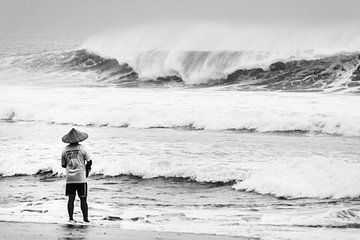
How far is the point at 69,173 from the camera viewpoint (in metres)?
9.70

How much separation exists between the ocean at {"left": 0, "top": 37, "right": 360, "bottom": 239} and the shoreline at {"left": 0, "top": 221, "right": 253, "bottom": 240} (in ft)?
1.11

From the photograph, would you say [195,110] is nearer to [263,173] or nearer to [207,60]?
[263,173]

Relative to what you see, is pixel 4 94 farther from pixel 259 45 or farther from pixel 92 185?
pixel 92 185

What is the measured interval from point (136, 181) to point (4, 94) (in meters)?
16.6

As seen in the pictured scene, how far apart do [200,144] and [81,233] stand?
905 cm

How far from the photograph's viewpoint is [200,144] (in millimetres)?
17344

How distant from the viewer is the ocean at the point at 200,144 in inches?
403

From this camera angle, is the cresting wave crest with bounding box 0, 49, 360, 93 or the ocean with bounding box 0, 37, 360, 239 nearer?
the ocean with bounding box 0, 37, 360, 239

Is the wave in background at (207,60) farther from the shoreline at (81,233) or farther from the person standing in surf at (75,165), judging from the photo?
the shoreline at (81,233)

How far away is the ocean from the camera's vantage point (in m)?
10.2

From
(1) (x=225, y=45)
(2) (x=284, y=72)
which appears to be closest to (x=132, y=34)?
(1) (x=225, y=45)

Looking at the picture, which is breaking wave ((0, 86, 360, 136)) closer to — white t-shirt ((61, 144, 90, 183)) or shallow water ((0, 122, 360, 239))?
shallow water ((0, 122, 360, 239))

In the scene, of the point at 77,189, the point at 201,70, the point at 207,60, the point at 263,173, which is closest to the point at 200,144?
the point at 263,173

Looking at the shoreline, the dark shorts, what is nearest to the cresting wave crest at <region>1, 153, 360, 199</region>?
the dark shorts
